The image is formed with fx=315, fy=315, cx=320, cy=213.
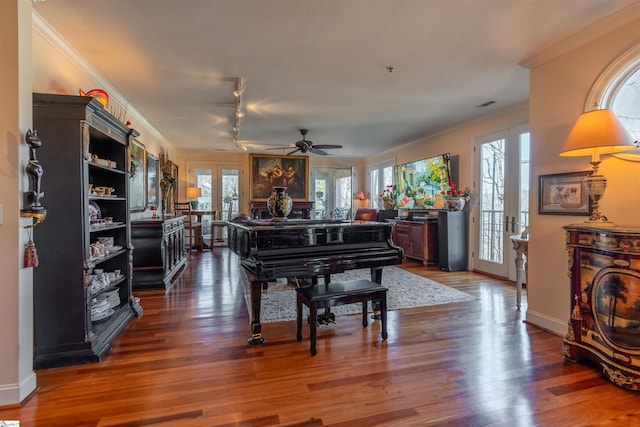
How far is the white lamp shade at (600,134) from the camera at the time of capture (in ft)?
6.94

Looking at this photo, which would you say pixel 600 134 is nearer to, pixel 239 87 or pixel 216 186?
pixel 239 87

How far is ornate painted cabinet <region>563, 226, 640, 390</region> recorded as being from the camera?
1.94 metres

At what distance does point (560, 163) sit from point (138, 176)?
531 cm

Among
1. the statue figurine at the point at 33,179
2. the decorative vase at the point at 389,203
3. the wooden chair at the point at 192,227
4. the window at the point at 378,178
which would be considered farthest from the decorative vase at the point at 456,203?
the wooden chair at the point at 192,227

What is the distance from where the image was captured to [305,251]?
2719mm

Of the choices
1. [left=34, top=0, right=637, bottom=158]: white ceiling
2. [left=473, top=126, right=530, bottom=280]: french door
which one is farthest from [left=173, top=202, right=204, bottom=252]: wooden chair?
[left=473, top=126, right=530, bottom=280]: french door

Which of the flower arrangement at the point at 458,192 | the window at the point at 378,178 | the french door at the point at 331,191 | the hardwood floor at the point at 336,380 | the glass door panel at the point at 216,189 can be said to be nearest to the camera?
the hardwood floor at the point at 336,380

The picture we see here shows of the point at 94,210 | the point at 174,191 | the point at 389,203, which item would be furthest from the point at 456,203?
the point at 174,191

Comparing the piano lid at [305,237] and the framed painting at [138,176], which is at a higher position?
the framed painting at [138,176]

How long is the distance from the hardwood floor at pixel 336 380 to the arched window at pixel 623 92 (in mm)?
1749

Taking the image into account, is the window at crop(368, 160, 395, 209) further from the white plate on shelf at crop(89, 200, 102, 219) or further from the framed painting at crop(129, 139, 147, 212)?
the white plate on shelf at crop(89, 200, 102, 219)

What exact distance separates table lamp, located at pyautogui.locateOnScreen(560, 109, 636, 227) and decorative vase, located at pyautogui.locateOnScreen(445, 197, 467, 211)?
3072 millimetres

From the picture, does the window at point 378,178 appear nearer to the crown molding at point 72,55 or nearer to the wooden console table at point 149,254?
the wooden console table at point 149,254

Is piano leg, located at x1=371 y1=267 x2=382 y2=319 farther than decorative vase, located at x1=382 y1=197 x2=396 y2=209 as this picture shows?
No
